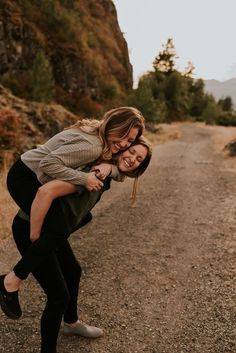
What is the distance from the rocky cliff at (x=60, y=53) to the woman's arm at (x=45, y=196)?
28110mm

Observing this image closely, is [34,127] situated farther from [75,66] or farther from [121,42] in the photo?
[121,42]

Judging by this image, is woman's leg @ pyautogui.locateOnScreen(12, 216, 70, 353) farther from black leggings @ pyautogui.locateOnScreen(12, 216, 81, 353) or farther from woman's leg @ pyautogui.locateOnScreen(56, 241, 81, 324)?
woman's leg @ pyautogui.locateOnScreen(56, 241, 81, 324)

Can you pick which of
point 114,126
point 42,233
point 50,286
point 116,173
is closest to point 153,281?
point 50,286

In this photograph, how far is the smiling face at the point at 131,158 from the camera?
3234mm

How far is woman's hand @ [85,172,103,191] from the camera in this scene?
296cm

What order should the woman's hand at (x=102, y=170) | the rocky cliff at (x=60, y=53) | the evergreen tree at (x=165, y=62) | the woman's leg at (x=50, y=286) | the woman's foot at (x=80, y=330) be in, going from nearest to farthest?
the woman's hand at (x=102, y=170)
the woman's leg at (x=50, y=286)
the woman's foot at (x=80, y=330)
the rocky cliff at (x=60, y=53)
the evergreen tree at (x=165, y=62)

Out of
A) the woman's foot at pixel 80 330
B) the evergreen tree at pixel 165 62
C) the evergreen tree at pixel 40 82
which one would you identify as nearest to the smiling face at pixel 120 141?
the woman's foot at pixel 80 330

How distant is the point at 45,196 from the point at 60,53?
3841cm

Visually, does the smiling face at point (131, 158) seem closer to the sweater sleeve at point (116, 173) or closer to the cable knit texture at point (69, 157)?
the sweater sleeve at point (116, 173)

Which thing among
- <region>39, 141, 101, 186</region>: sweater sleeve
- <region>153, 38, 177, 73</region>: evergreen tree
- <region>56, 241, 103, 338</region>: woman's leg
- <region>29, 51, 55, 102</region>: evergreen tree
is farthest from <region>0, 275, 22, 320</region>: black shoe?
<region>153, 38, 177, 73</region>: evergreen tree

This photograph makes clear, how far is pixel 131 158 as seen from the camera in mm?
3236

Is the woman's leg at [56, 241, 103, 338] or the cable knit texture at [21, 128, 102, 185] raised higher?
the cable knit texture at [21, 128, 102, 185]

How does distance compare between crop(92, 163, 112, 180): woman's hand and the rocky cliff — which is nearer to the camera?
crop(92, 163, 112, 180): woman's hand

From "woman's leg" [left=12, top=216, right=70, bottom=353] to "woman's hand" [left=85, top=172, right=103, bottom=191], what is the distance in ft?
2.10
